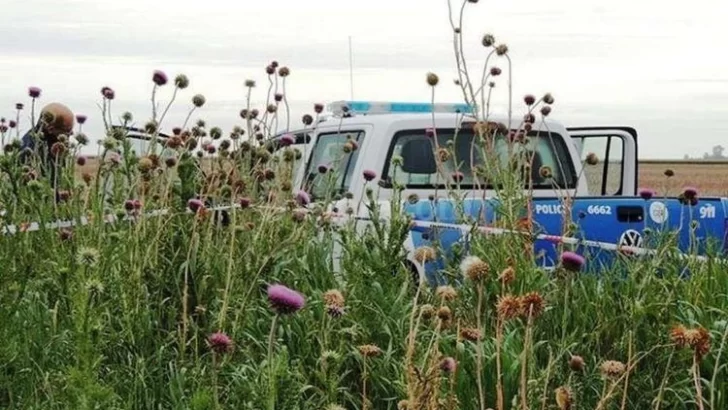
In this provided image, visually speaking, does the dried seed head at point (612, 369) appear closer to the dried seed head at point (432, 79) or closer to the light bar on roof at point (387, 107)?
the dried seed head at point (432, 79)

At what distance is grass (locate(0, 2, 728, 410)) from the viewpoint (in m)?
→ 3.18

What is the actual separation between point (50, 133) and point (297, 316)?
3.08 meters

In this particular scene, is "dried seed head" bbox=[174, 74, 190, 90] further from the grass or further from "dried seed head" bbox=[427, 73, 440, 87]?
"dried seed head" bbox=[427, 73, 440, 87]

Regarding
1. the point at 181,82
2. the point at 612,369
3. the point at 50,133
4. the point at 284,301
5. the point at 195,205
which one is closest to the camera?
the point at 612,369

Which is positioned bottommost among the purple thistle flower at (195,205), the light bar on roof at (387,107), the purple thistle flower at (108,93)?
the purple thistle flower at (195,205)

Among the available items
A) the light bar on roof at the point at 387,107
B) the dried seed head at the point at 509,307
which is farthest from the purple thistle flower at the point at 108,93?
the light bar on roof at the point at 387,107

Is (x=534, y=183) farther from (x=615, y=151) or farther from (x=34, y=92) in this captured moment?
(x=34, y=92)

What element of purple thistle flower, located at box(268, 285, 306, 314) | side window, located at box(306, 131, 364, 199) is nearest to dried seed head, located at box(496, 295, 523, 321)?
purple thistle flower, located at box(268, 285, 306, 314)

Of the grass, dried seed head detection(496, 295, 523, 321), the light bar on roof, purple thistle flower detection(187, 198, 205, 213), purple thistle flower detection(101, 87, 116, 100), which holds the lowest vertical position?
the grass

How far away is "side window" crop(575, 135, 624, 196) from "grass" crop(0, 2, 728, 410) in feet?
11.7

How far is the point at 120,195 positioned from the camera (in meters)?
5.13

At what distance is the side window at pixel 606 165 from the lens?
836 centimetres

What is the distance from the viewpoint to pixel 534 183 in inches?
307

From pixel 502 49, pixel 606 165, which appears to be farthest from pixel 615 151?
pixel 502 49
